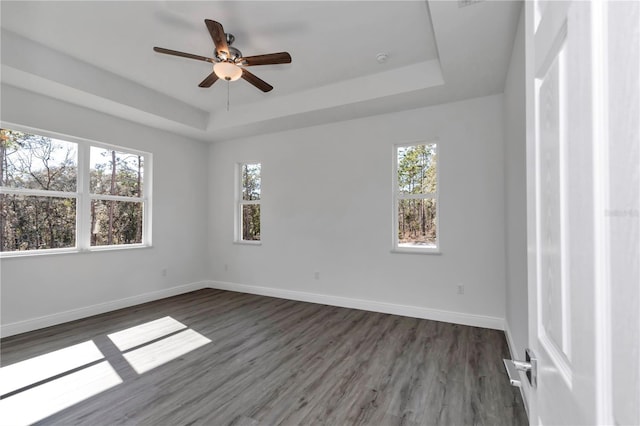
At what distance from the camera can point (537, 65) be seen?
74 centimetres

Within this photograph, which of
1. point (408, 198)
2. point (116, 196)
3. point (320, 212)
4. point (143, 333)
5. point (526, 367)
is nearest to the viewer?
point (526, 367)

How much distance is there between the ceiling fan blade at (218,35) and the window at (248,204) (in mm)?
2846

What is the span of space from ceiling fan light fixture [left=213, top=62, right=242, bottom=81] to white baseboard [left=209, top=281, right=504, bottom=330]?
3.22 metres

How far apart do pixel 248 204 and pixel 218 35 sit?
11.0 feet

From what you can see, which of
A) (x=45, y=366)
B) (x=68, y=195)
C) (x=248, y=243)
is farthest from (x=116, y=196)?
(x=45, y=366)

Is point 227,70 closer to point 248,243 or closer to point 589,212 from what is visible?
point 589,212

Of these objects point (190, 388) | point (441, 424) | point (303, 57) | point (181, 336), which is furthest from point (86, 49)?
point (441, 424)

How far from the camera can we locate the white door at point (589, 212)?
328 millimetres

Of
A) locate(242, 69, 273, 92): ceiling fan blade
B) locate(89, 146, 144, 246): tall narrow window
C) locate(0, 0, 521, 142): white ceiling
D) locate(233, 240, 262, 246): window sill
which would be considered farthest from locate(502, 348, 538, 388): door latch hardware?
locate(89, 146, 144, 246): tall narrow window

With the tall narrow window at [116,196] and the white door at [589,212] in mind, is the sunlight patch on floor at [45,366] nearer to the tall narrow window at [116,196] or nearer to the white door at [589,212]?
the tall narrow window at [116,196]

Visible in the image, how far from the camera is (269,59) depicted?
2.61m

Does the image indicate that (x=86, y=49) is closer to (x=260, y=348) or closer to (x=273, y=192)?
(x=273, y=192)

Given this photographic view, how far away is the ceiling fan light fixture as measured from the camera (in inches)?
103

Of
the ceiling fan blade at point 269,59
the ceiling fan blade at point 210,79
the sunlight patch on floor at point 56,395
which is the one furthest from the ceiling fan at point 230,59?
the sunlight patch on floor at point 56,395
